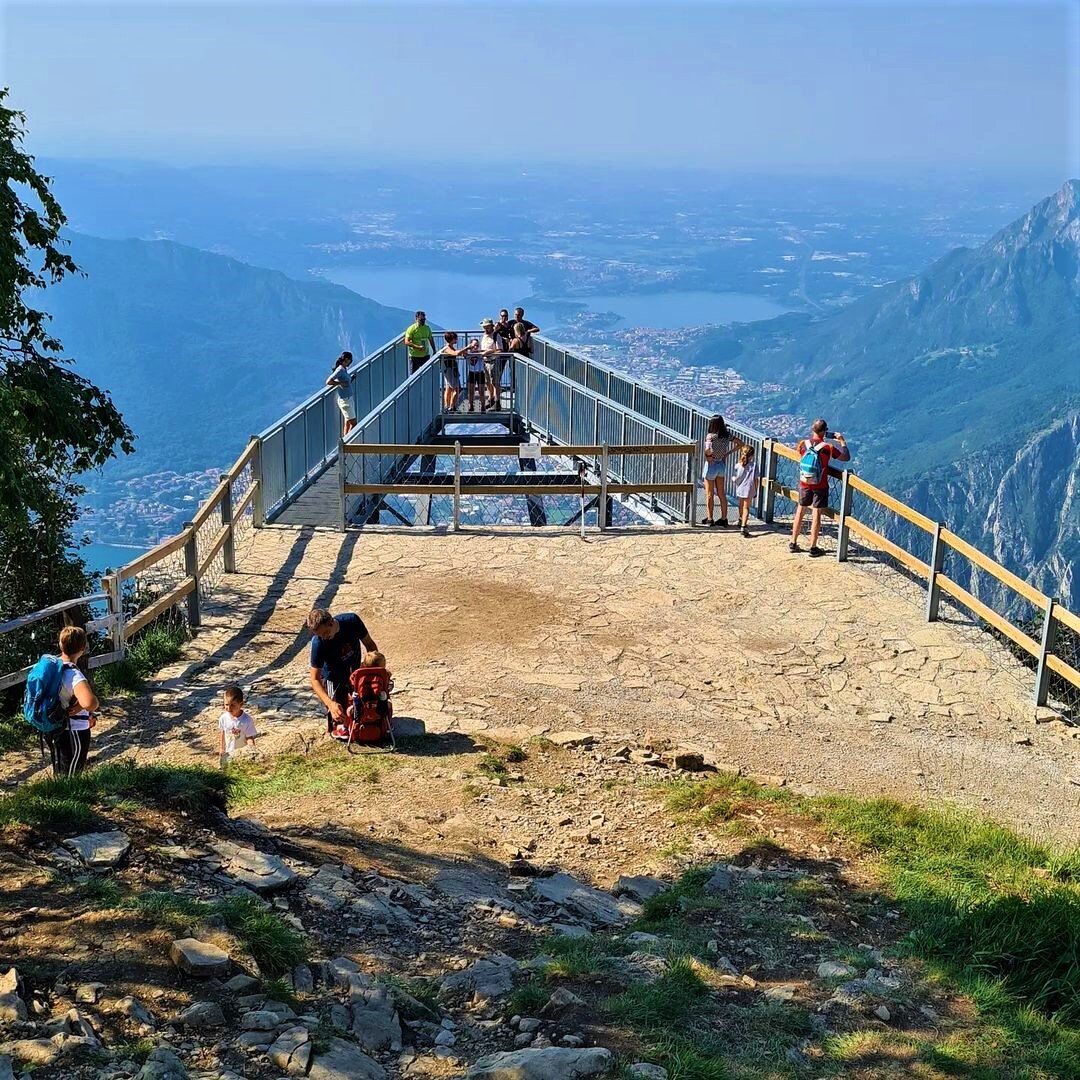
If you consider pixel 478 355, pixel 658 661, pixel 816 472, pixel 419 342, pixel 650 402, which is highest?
pixel 419 342

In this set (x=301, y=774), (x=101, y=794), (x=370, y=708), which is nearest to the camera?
(x=101, y=794)

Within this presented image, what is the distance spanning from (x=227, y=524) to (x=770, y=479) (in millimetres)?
7338

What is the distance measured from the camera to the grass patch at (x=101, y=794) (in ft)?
24.6

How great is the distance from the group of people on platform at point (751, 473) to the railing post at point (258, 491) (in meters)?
5.91

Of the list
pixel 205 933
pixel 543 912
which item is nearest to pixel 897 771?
pixel 543 912

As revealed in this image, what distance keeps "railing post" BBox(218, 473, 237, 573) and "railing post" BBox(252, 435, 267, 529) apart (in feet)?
4.74

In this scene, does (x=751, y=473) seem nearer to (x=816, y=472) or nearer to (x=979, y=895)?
(x=816, y=472)

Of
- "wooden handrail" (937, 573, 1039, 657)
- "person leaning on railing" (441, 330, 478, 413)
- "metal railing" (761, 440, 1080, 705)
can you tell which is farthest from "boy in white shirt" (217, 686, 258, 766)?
"person leaning on railing" (441, 330, 478, 413)

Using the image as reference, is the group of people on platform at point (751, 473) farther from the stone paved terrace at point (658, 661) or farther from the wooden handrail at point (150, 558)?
the wooden handrail at point (150, 558)

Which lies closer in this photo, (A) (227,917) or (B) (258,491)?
(A) (227,917)

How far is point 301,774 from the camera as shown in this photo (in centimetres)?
965

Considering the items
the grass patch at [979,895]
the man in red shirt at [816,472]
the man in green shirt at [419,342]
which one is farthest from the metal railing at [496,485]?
the grass patch at [979,895]

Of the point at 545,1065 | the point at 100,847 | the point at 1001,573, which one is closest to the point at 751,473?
the point at 1001,573

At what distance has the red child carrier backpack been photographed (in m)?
10.1
